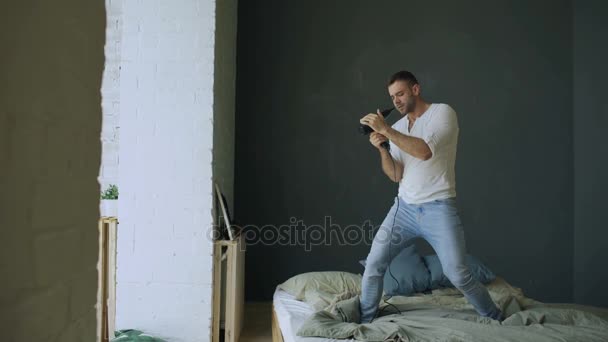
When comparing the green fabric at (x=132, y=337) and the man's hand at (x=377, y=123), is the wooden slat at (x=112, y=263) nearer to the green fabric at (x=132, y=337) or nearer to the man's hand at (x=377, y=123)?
the green fabric at (x=132, y=337)

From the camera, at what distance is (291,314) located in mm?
2555

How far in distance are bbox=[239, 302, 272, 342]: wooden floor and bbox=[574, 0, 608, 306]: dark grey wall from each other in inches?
94.7

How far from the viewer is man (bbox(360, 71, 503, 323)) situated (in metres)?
2.31

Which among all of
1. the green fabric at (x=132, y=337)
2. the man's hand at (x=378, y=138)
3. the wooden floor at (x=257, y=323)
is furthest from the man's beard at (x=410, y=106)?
the green fabric at (x=132, y=337)

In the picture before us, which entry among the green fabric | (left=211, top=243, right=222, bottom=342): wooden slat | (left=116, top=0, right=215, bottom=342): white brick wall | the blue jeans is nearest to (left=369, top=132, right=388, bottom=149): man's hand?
the blue jeans

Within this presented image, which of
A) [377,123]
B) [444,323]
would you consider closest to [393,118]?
[377,123]

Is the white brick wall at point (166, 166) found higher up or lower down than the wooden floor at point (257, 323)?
higher up

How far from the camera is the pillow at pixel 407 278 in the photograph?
296cm

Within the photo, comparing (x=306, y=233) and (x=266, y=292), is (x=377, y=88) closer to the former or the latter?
(x=306, y=233)

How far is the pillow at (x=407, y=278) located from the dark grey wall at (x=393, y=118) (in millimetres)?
812

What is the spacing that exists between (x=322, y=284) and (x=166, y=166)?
1162mm

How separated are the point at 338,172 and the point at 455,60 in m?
1.29

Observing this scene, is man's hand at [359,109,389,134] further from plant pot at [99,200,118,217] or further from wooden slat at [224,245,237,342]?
plant pot at [99,200,118,217]

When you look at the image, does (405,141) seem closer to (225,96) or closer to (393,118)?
(225,96)
